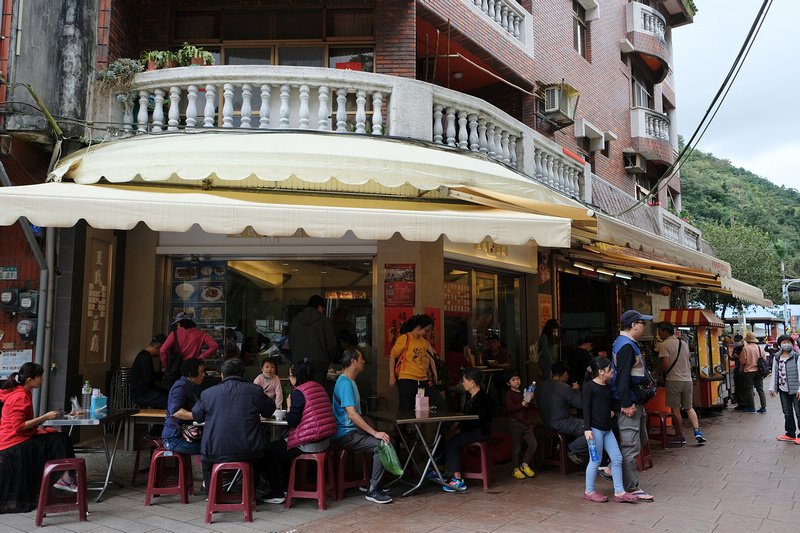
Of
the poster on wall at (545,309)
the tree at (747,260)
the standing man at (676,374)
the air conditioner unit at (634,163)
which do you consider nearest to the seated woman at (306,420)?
the standing man at (676,374)

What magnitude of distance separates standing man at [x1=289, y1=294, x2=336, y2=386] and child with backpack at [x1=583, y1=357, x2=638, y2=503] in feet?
11.8

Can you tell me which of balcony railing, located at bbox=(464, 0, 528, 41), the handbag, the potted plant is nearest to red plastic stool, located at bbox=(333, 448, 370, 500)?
the handbag

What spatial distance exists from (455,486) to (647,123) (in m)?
16.1

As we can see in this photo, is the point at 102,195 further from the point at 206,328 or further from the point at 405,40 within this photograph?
the point at 405,40

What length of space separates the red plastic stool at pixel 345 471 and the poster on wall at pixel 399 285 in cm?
278

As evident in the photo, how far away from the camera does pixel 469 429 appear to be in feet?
21.6

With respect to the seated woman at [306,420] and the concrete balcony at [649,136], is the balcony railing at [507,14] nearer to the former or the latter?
the concrete balcony at [649,136]

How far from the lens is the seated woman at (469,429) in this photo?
6.53 metres

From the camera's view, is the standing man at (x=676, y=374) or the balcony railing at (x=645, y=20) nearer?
the standing man at (x=676, y=374)

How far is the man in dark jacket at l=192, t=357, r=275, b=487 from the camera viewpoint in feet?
17.7

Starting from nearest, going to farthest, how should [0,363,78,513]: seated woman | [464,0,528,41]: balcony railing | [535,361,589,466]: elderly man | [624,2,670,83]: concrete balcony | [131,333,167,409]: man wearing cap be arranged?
[0,363,78,513]: seated woman, [535,361,589,466]: elderly man, [131,333,167,409]: man wearing cap, [464,0,528,41]: balcony railing, [624,2,670,83]: concrete balcony

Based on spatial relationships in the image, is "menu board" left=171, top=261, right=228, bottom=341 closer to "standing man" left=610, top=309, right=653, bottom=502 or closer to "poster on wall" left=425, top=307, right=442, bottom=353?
"poster on wall" left=425, top=307, right=442, bottom=353

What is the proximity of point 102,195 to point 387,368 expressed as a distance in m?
4.54

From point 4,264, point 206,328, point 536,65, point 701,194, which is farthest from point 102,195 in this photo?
point 701,194
